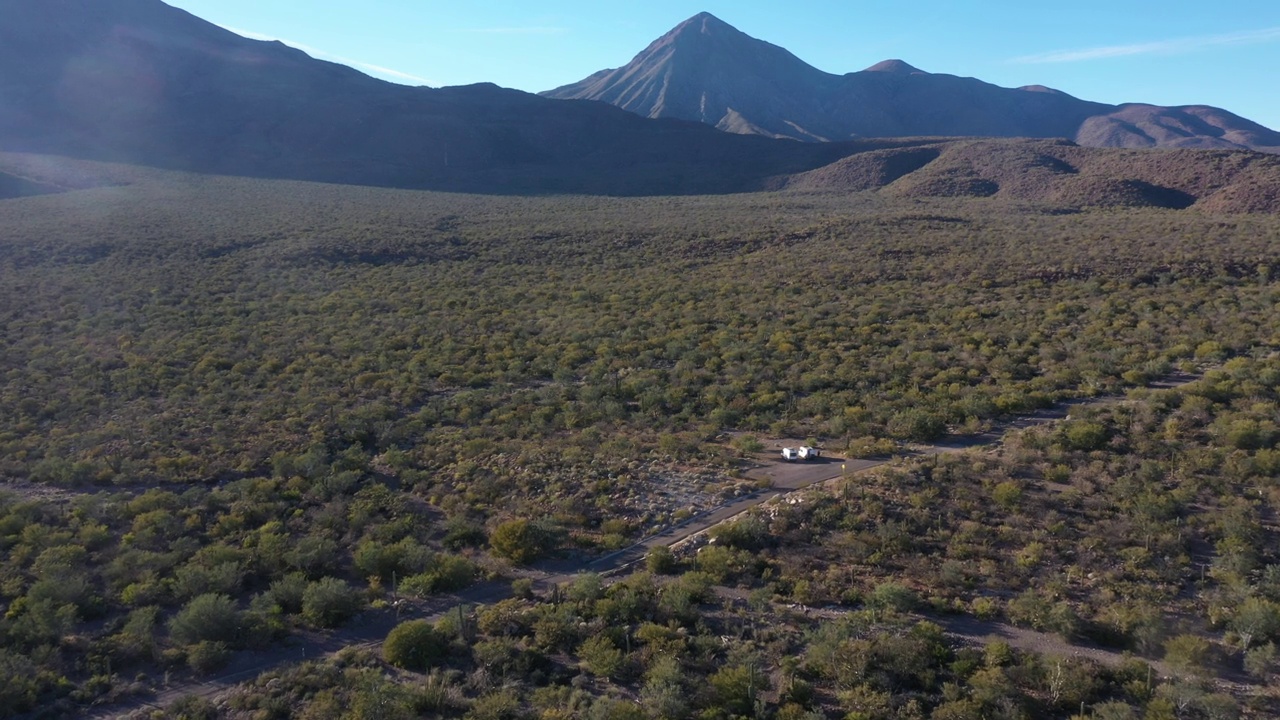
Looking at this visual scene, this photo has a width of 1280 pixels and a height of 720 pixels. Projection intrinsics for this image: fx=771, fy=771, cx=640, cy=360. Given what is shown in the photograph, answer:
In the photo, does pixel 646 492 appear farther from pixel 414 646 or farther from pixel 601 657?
pixel 414 646

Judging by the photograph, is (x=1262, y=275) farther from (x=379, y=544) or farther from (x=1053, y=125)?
(x=1053, y=125)

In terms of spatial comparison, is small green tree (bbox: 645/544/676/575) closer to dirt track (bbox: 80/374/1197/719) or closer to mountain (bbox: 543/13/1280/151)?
dirt track (bbox: 80/374/1197/719)

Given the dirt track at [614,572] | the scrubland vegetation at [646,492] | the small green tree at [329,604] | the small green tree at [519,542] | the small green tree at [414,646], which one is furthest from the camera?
the small green tree at [519,542]

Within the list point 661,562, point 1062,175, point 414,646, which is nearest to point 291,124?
point 1062,175

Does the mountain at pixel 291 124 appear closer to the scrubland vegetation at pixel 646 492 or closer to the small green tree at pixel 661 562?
the scrubland vegetation at pixel 646 492

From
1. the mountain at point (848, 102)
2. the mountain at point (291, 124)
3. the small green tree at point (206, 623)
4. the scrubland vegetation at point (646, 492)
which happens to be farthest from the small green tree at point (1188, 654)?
the mountain at point (848, 102)

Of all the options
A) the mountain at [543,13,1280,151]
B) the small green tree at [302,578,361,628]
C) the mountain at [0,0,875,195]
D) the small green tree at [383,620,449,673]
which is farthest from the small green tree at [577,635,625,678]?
the mountain at [543,13,1280,151]
